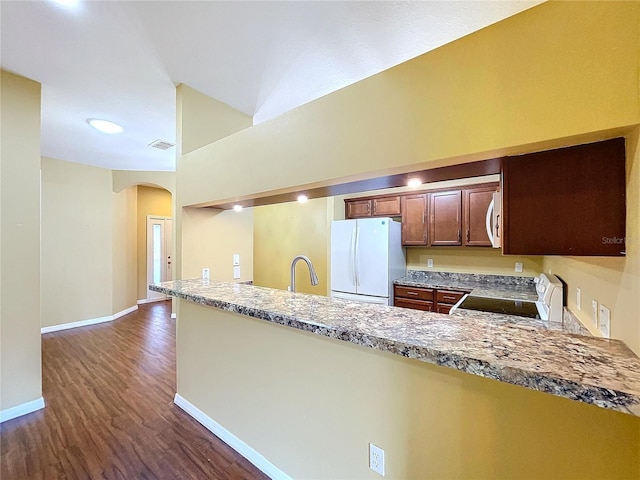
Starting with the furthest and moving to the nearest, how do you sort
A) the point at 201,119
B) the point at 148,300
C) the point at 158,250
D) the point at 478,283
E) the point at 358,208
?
1. the point at 158,250
2. the point at 148,300
3. the point at 358,208
4. the point at 478,283
5. the point at 201,119

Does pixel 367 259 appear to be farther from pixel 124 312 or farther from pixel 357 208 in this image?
pixel 124 312

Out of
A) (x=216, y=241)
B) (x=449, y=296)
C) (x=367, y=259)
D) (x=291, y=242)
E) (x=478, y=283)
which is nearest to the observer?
(x=216, y=241)

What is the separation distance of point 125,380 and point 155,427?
1.09m

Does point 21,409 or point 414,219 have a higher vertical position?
point 414,219

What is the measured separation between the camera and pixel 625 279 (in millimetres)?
956

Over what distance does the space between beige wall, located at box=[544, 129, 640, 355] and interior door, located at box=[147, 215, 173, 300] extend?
756cm

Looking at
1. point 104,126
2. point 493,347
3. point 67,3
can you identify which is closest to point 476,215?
point 493,347

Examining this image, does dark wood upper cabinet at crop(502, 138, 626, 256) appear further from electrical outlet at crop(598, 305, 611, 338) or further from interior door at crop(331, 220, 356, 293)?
interior door at crop(331, 220, 356, 293)

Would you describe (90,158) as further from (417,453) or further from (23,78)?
(417,453)

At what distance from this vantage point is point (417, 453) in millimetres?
1107

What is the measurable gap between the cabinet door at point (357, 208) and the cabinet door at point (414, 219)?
0.59 meters

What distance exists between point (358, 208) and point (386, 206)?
0.50 m

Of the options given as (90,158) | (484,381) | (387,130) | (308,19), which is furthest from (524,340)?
(90,158)

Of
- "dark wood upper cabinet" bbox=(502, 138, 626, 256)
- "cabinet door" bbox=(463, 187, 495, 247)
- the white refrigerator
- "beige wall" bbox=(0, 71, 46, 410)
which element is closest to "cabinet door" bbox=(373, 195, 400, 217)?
the white refrigerator
